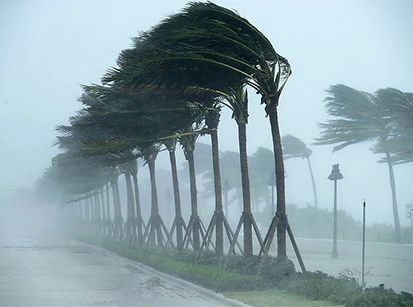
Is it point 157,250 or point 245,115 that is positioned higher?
point 245,115

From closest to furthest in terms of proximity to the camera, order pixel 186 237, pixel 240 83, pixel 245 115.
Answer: pixel 240 83 < pixel 245 115 < pixel 186 237

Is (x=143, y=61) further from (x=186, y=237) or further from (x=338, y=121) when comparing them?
(x=338, y=121)

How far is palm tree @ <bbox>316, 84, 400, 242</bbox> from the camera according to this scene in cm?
3669

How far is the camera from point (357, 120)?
125 feet

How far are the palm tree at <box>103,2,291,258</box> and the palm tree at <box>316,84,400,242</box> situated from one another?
19461mm

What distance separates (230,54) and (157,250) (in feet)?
44.8

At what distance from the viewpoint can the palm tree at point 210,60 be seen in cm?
1616

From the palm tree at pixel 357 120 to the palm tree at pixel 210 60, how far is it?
1946 cm

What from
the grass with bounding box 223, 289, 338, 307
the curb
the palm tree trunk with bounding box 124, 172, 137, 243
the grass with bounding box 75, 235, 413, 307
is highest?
the palm tree trunk with bounding box 124, 172, 137, 243

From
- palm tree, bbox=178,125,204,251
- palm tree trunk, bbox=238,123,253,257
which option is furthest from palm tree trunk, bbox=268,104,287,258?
palm tree, bbox=178,125,204,251

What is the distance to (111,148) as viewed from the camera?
73.5 ft

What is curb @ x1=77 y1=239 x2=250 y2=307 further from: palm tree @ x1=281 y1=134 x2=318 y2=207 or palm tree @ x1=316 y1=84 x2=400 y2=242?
palm tree @ x1=281 y1=134 x2=318 y2=207

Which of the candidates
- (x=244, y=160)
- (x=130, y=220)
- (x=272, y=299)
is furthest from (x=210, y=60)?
(x=130, y=220)

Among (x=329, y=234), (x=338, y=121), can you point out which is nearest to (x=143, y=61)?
(x=338, y=121)
